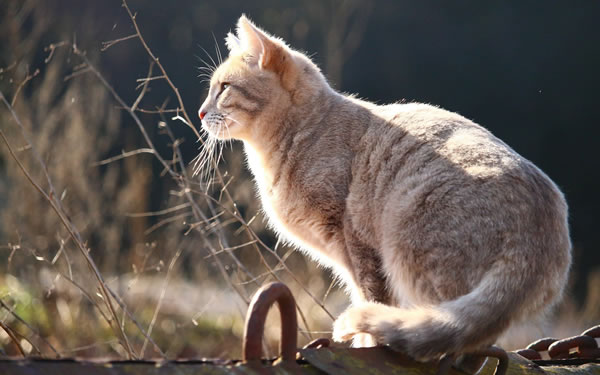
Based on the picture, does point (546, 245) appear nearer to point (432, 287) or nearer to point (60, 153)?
point (432, 287)

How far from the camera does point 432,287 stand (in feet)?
6.24

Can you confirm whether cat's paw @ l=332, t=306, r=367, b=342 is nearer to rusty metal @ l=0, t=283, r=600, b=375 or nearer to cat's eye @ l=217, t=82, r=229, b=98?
rusty metal @ l=0, t=283, r=600, b=375

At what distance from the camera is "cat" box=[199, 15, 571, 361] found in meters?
1.60

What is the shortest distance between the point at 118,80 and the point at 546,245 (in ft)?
15.2

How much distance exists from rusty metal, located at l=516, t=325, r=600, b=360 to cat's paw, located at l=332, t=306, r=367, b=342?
0.58 metres

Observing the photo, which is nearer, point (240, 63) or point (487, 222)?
point (487, 222)

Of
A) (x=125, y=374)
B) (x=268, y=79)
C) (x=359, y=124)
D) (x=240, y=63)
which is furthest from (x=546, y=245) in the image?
(x=240, y=63)

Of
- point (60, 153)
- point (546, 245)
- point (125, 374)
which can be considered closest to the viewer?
point (125, 374)

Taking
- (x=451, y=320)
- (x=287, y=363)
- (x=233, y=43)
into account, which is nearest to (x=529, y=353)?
(x=451, y=320)

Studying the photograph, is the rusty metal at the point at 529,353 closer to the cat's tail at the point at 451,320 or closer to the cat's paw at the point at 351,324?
the cat's tail at the point at 451,320

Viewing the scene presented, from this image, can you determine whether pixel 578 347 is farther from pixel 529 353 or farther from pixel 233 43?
pixel 233 43

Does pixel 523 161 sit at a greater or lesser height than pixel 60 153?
greater

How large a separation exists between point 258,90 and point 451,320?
5.20ft

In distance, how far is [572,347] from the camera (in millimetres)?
1792
